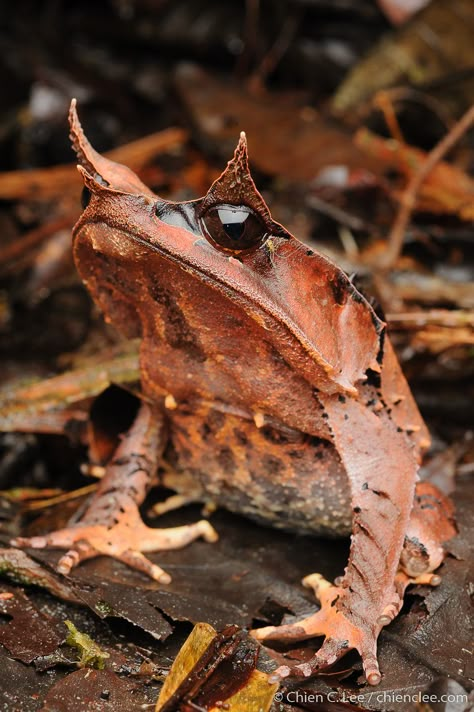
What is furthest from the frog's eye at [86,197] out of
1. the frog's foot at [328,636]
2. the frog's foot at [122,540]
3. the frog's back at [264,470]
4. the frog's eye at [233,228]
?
the frog's foot at [328,636]

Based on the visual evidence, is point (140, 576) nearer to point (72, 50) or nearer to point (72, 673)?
point (72, 673)

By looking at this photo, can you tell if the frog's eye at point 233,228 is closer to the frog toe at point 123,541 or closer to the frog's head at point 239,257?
the frog's head at point 239,257

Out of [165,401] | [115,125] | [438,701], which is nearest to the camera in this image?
[438,701]

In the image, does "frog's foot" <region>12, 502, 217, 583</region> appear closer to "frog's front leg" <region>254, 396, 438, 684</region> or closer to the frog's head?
"frog's front leg" <region>254, 396, 438, 684</region>

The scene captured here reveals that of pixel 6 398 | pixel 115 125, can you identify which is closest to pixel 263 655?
pixel 6 398

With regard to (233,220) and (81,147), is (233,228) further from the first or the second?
(81,147)

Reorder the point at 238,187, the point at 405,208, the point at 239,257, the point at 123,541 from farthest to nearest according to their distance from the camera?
1. the point at 405,208
2. the point at 123,541
3. the point at 239,257
4. the point at 238,187

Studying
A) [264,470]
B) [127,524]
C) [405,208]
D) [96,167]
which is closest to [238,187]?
[96,167]
